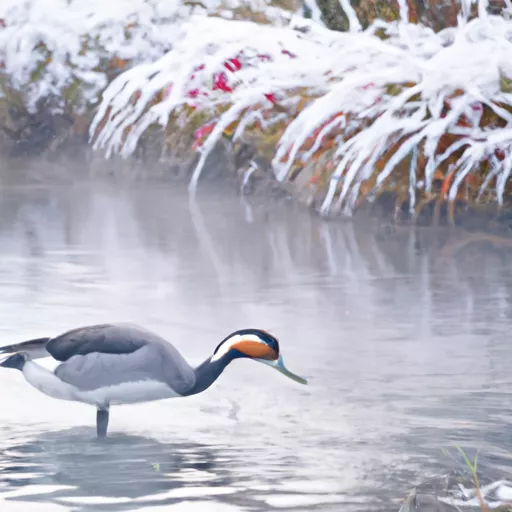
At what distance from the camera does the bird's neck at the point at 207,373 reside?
3811 millimetres

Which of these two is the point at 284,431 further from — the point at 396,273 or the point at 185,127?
the point at 185,127

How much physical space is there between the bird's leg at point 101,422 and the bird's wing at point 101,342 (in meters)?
0.14

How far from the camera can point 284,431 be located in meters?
3.83

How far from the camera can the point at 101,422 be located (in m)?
3.79

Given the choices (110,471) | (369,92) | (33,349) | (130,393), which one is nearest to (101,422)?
(130,393)

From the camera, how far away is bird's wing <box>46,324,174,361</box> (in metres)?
3.79

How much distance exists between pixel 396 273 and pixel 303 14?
3.31 m

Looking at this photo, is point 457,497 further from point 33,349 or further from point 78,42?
point 78,42

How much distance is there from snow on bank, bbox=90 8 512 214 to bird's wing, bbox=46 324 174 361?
11.1ft

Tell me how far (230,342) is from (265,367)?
31.2 inches

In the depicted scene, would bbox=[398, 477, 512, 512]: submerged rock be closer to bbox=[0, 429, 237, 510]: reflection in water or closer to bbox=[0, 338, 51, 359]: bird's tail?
bbox=[0, 429, 237, 510]: reflection in water

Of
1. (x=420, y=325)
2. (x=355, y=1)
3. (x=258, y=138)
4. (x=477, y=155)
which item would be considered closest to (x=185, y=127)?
(x=258, y=138)

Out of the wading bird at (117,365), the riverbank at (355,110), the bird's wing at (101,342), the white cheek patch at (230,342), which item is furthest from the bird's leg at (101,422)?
the riverbank at (355,110)

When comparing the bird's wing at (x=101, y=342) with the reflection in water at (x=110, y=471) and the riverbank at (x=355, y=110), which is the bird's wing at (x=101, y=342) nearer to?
the reflection in water at (x=110, y=471)
